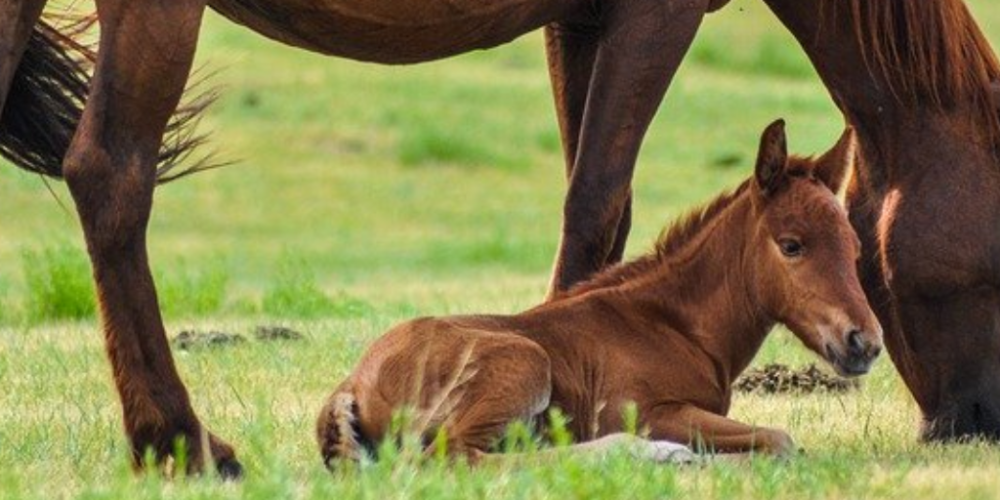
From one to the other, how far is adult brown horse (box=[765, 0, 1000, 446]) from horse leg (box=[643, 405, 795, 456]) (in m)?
1.02

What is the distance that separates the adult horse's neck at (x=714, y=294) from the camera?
7.01m

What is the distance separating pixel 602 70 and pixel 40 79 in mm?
1890

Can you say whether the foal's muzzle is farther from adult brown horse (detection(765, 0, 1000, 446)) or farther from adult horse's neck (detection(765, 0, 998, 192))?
adult horse's neck (detection(765, 0, 998, 192))

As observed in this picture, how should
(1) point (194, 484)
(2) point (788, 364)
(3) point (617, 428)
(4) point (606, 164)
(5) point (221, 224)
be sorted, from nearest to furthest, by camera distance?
(1) point (194, 484), (3) point (617, 428), (4) point (606, 164), (2) point (788, 364), (5) point (221, 224)

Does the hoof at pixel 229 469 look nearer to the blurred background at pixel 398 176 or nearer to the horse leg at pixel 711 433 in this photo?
the horse leg at pixel 711 433

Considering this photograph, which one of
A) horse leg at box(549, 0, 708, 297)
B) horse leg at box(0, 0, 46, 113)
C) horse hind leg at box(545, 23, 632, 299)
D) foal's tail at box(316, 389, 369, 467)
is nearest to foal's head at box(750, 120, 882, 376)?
horse leg at box(549, 0, 708, 297)

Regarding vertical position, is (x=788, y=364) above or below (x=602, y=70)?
below

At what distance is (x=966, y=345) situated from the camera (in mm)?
7441

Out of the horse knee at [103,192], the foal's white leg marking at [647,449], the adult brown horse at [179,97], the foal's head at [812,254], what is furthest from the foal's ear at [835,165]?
the horse knee at [103,192]

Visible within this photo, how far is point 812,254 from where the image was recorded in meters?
6.65

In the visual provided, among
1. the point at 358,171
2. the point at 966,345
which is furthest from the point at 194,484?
the point at 358,171

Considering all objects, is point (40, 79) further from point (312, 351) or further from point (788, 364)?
point (788, 364)

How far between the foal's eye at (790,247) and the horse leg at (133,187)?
1745 mm

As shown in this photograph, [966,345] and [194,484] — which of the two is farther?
[966,345]
